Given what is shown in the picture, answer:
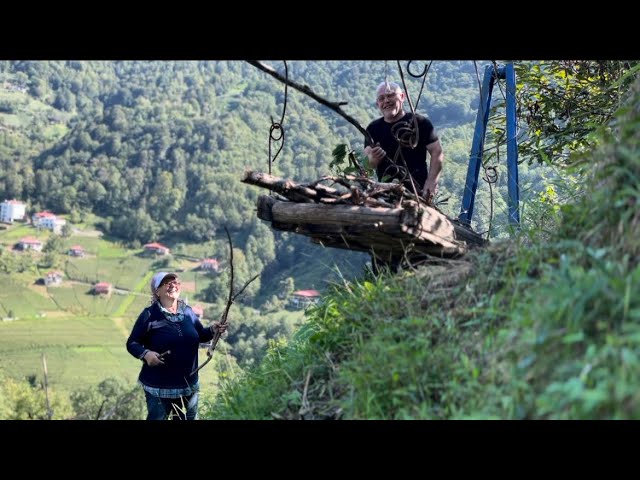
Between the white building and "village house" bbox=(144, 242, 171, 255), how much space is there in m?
19.4

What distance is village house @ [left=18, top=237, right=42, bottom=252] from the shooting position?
302 ft

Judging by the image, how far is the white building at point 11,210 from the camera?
9538cm

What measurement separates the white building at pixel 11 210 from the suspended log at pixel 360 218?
98.9 meters

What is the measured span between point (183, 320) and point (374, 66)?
4772 centimetres

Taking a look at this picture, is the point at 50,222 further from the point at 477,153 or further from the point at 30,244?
the point at 477,153

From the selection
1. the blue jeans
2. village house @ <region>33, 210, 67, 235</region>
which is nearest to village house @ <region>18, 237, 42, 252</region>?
village house @ <region>33, 210, 67, 235</region>

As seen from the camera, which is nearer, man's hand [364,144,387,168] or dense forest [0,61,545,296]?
man's hand [364,144,387,168]

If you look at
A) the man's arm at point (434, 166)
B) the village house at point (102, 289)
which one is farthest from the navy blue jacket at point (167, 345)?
the village house at point (102, 289)

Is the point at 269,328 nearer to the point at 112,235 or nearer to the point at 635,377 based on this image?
the point at 112,235

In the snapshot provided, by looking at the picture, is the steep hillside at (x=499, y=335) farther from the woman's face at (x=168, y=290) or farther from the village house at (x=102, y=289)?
the village house at (x=102, y=289)

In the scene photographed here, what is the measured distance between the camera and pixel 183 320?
552 centimetres

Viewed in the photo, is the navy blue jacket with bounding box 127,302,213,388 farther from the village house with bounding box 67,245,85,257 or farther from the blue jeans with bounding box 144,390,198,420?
the village house with bounding box 67,245,85,257

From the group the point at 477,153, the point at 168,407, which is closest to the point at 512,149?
the point at 477,153

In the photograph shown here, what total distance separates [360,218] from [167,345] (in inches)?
90.5
